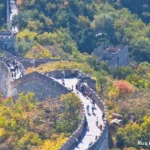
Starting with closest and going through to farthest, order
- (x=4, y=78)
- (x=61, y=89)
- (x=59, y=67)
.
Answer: (x=61, y=89) → (x=4, y=78) → (x=59, y=67)

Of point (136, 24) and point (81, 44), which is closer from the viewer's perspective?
point (81, 44)

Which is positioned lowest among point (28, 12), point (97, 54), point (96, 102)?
point (96, 102)

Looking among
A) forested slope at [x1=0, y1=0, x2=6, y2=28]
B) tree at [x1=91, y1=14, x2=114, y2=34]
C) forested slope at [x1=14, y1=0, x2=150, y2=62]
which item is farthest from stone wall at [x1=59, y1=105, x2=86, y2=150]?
tree at [x1=91, y1=14, x2=114, y2=34]

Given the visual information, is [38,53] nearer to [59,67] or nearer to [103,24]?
[59,67]

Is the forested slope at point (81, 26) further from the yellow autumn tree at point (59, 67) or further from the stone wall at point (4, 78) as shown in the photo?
the stone wall at point (4, 78)

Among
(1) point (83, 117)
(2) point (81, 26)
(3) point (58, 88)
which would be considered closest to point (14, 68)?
(3) point (58, 88)

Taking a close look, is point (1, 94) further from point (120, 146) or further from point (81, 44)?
point (81, 44)

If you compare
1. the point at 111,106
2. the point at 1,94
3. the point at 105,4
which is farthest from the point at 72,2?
the point at 111,106

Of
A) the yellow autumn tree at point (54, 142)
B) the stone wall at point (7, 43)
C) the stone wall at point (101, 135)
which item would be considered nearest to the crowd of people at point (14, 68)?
the stone wall at point (101, 135)
